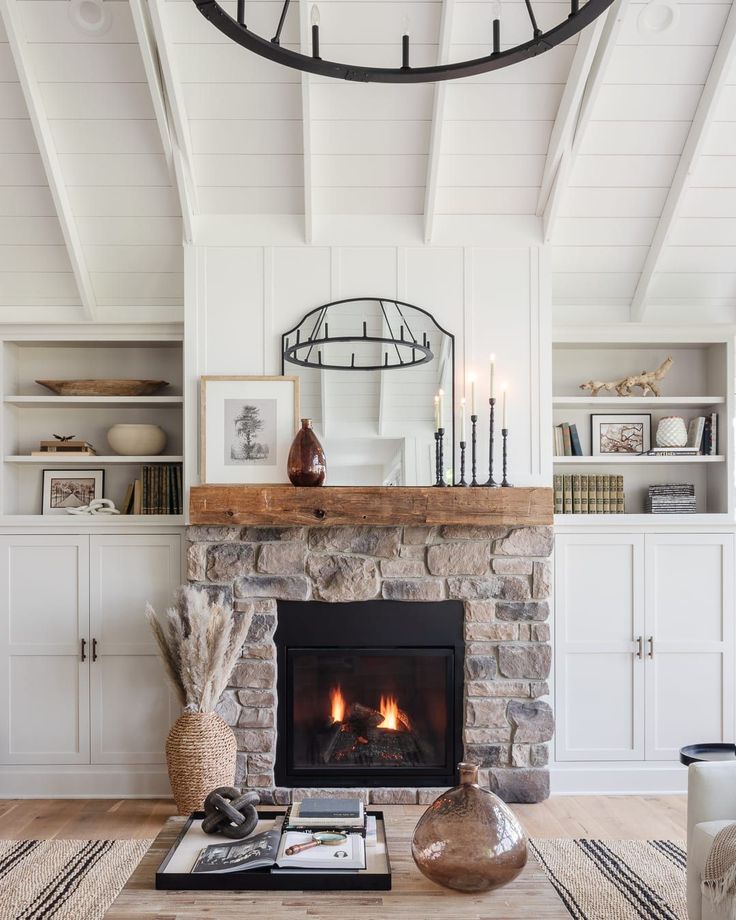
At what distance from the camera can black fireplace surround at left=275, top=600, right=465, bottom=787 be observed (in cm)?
362

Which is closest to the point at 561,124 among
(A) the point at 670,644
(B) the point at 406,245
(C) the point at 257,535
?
(B) the point at 406,245

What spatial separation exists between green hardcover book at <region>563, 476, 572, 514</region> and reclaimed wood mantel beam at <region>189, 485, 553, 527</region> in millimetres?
504

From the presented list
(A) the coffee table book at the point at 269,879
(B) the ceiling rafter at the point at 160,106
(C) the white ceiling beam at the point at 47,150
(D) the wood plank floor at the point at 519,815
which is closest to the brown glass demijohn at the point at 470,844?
(A) the coffee table book at the point at 269,879

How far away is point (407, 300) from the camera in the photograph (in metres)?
3.72

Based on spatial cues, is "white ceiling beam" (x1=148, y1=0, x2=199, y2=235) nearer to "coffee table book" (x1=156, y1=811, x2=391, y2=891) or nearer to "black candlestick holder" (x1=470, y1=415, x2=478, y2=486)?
"black candlestick holder" (x1=470, y1=415, x2=478, y2=486)

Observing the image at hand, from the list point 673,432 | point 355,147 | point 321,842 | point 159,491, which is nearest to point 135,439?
point 159,491

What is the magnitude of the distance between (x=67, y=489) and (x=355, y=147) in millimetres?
2215

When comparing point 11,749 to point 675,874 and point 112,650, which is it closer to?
point 112,650

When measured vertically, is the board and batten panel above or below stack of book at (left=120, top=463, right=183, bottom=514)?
above

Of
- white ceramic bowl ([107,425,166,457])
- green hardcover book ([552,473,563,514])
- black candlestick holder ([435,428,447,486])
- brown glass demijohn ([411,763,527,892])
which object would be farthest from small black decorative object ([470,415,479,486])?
brown glass demijohn ([411,763,527,892])

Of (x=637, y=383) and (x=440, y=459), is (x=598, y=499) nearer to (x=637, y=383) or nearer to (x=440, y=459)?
(x=637, y=383)

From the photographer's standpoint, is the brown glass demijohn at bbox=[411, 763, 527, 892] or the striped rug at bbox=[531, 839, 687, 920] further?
the striped rug at bbox=[531, 839, 687, 920]

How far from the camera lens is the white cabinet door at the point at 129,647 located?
3773mm

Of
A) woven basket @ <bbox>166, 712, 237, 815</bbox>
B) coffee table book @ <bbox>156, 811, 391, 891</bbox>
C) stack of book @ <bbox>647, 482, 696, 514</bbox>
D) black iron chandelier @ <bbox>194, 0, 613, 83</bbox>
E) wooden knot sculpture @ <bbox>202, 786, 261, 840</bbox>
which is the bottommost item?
woven basket @ <bbox>166, 712, 237, 815</bbox>
